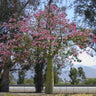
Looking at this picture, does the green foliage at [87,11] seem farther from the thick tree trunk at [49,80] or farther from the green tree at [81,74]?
the green tree at [81,74]

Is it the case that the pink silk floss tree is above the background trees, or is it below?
above

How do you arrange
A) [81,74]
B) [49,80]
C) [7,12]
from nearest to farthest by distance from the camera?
[49,80]
[7,12]
[81,74]

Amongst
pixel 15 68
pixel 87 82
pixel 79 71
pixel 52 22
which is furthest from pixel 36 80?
pixel 87 82

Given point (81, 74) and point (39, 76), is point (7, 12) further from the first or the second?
point (81, 74)

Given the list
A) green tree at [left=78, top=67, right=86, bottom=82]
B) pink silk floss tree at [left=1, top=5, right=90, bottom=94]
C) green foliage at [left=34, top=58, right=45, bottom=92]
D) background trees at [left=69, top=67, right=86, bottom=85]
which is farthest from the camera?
green tree at [left=78, top=67, right=86, bottom=82]

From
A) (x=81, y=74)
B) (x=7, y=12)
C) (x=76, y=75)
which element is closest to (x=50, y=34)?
(x=7, y=12)

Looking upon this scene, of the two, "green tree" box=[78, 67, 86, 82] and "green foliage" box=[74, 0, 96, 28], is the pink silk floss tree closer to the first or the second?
"green foliage" box=[74, 0, 96, 28]

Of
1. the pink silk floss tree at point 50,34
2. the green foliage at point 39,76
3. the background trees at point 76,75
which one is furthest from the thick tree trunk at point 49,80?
the background trees at point 76,75

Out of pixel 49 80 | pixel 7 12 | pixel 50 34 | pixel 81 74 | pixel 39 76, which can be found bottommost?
pixel 49 80

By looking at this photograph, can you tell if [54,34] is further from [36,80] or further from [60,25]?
[36,80]

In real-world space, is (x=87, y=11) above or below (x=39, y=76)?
above

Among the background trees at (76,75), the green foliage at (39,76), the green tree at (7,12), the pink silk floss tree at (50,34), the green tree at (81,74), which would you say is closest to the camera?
the pink silk floss tree at (50,34)

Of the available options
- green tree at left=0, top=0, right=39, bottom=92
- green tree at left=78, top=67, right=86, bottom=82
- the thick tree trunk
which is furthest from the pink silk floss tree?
green tree at left=78, top=67, right=86, bottom=82

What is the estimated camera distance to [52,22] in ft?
49.3
